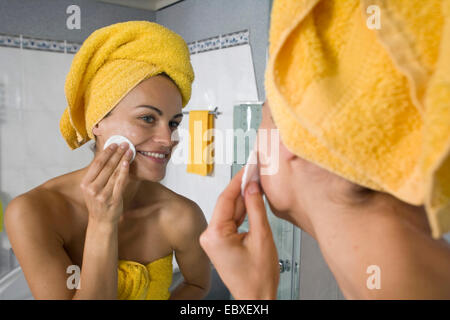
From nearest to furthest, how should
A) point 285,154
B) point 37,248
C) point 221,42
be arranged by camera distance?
point 285,154
point 37,248
point 221,42

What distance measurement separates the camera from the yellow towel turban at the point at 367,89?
280 mm

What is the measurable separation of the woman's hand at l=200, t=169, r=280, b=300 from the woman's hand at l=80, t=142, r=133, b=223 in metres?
0.18

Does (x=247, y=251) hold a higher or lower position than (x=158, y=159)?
lower

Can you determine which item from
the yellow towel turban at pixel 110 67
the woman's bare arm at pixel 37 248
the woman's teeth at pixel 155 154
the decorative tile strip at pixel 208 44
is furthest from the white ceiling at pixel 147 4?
the woman's bare arm at pixel 37 248

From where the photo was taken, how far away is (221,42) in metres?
0.89

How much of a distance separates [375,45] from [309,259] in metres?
0.89

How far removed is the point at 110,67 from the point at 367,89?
0.46 meters

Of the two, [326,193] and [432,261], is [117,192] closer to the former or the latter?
[326,193]

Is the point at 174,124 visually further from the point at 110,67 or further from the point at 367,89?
the point at 367,89

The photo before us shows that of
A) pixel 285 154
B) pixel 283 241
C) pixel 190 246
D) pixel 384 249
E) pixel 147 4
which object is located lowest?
pixel 283 241

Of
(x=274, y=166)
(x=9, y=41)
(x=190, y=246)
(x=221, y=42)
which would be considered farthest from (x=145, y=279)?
(x=221, y=42)

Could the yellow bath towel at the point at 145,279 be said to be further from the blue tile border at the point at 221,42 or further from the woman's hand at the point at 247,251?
the blue tile border at the point at 221,42

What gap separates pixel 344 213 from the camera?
421 millimetres

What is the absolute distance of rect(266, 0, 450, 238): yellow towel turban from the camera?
28 cm
